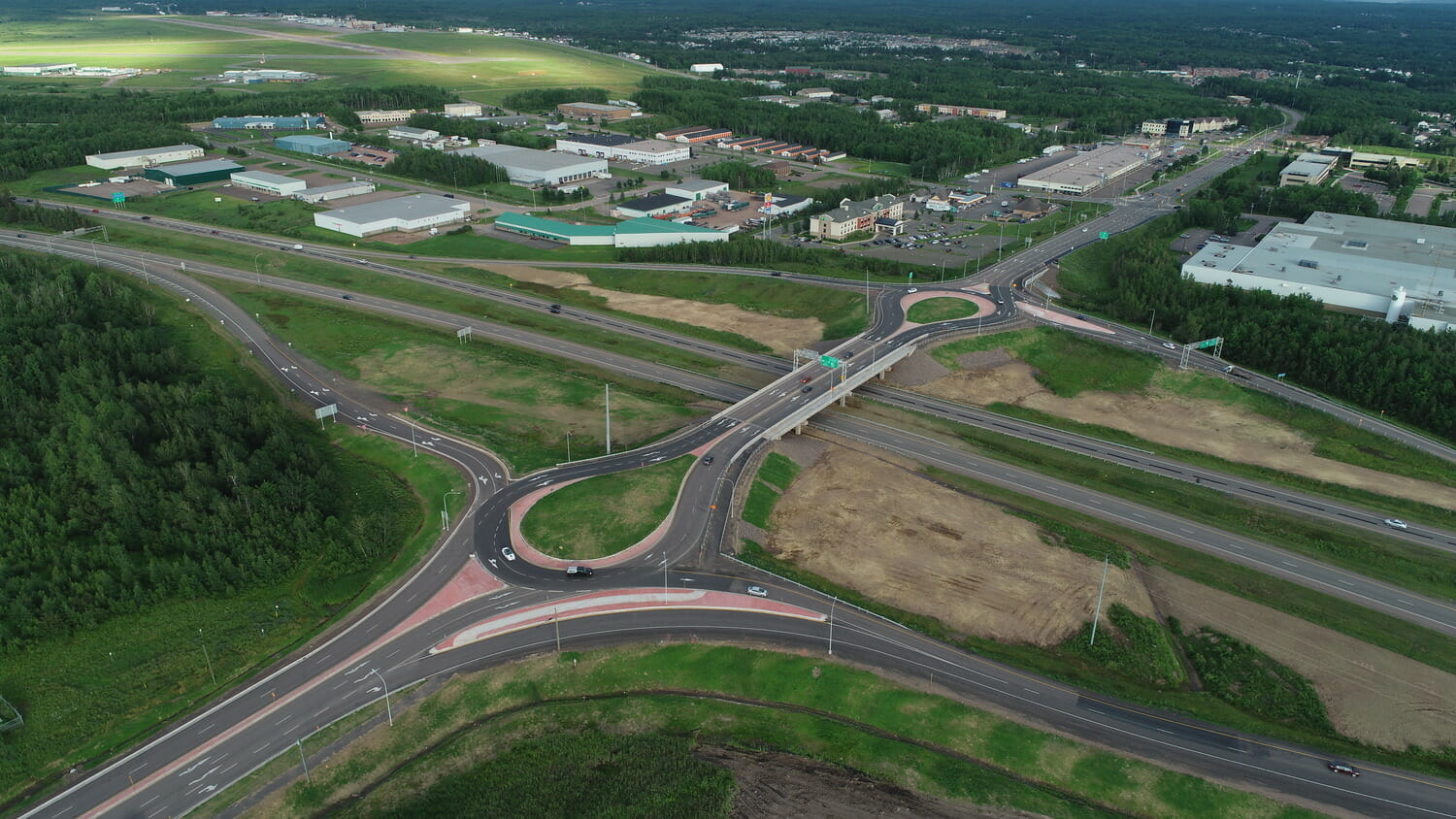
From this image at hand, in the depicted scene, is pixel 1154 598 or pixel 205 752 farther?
pixel 1154 598

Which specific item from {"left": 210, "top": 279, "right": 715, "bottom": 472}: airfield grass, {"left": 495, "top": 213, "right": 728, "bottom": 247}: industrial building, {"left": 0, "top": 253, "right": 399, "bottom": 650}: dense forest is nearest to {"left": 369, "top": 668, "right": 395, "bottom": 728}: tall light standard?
{"left": 0, "top": 253, "right": 399, "bottom": 650}: dense forest

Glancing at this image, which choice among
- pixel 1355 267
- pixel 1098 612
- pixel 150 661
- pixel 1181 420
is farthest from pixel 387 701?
pixel 1355 267

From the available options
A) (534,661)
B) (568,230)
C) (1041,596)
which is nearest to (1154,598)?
(1041,596)

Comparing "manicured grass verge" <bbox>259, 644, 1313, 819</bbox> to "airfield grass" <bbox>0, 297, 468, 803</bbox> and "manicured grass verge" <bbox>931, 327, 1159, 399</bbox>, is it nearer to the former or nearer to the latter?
"airfield grass" <bbox>0, 297, 468, 803</bbox>

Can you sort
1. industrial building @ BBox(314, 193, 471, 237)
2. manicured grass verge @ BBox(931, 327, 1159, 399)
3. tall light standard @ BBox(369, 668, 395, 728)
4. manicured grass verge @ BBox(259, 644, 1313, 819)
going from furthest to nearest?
1. industrial building @ BBox(314, 193, 471, 237)
2. manicured grass verge @ BBox(931, 327, 1159, 399)
3. tall light standard @ BBox(369, 668, 395, 728)
4. manicured grass verge @ BBox(259, 644, 1313, 819)

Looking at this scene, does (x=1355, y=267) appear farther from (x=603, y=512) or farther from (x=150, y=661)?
(x=150, y=661)

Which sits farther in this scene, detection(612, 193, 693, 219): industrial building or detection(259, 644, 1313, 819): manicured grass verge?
detection(612, 193, 693, 219): industrial building

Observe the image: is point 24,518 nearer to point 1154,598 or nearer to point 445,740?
point 445,740
